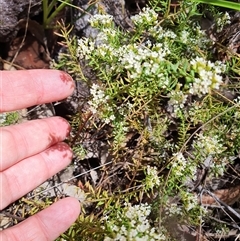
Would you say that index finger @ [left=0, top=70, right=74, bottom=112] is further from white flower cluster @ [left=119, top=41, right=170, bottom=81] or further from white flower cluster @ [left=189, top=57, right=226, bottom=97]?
white flower cluster @ [left=189, top=57, right=226, bottom=97]

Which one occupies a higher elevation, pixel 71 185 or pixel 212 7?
pixel 212 7

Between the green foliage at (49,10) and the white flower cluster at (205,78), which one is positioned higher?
the white flower cluster at (205,78)

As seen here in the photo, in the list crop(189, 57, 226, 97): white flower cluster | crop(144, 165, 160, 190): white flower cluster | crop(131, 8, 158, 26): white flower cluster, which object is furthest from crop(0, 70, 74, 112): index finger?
crop(189, 57, 226, 97): white flower cluster

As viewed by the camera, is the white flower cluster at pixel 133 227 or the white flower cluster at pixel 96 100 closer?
the white flower cluster at pixel 133 227

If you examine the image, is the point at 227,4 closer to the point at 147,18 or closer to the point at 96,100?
the point at 147,18

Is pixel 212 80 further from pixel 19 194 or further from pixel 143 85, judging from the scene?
pixel 19 194

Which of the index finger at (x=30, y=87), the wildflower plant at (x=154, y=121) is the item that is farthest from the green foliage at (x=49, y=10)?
the index finger at (x=30, y=87)

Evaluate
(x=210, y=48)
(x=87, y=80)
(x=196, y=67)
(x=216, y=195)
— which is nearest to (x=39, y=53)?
(x=87, y=80)

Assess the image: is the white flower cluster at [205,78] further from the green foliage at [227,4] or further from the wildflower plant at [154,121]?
the green foliage at [227,4]
